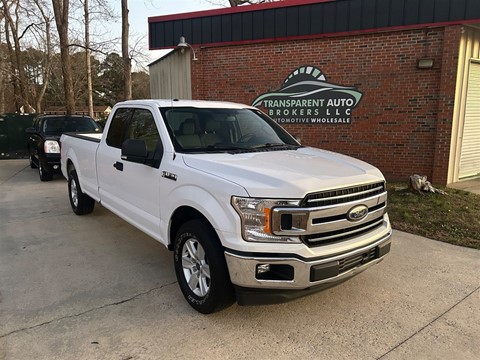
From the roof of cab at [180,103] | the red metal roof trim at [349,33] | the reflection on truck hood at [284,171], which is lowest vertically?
the reflection on truck hood at [284,171]

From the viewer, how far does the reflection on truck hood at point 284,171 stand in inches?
116

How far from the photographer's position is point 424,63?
8.52 metres

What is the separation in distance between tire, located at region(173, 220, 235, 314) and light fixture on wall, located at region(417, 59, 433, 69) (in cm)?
726

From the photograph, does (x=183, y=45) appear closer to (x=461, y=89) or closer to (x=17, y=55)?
(x=461, y=89)

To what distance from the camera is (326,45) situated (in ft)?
31.4

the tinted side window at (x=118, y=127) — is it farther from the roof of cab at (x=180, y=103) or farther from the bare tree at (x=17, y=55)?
the bare tree at (x=17, y=55)

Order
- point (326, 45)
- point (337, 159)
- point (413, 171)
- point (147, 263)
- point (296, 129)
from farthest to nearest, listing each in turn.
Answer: point (296, 129) → point (326, 45) → point (413, 171) → point (147, 263) → point (337, 159)

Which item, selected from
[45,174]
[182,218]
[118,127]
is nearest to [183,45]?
[45,174]

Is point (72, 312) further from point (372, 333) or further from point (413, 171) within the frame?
point (413, 171)

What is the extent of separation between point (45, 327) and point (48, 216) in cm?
383

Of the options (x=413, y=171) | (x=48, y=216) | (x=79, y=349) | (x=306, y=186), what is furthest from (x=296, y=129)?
(x=79, y=349)

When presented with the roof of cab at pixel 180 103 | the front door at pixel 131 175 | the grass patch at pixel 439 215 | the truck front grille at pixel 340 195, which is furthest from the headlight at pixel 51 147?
the truck front grille at pixel 340 195

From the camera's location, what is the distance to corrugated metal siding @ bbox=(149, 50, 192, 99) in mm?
11945

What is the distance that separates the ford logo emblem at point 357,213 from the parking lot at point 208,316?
0.89 m
